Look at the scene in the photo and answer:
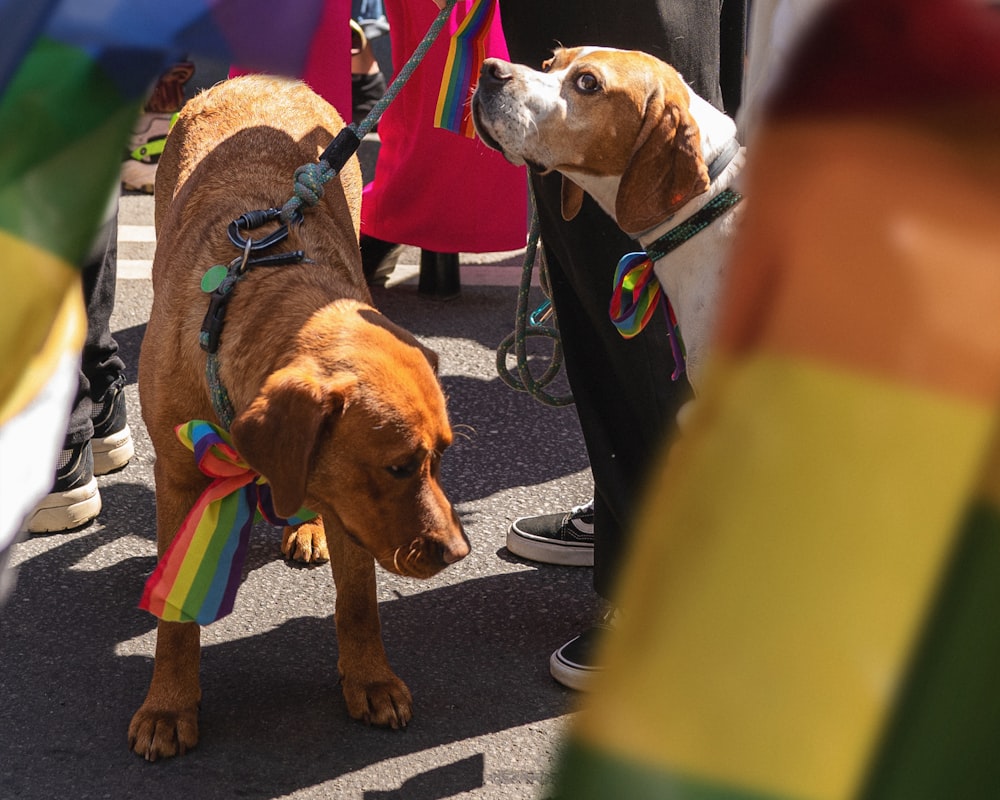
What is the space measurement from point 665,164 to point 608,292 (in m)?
0.34

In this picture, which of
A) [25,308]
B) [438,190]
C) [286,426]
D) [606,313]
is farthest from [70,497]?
[25,308]

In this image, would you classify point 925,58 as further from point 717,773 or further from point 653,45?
point 653,45

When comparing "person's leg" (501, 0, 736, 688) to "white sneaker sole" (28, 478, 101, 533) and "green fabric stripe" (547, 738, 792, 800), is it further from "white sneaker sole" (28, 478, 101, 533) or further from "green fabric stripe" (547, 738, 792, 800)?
"green fabric stripe" (547, 738, 792, 800)

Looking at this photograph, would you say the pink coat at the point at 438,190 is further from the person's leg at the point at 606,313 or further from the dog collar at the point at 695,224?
the dog collar at the point at 695,224

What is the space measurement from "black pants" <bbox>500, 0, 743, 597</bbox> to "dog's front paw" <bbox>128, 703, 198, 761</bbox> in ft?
3.43

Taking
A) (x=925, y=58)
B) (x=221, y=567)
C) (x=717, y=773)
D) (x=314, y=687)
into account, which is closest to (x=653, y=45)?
(x=221, y=567)

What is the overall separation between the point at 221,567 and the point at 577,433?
1985 mm

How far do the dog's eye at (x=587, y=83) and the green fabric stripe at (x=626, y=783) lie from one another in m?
2.22

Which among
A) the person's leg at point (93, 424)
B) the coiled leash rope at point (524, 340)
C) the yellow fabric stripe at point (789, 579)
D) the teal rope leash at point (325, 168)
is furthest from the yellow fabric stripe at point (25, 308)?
the person's leg at point (93, 424)

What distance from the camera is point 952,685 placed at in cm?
66

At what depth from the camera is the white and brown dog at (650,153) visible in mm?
2641

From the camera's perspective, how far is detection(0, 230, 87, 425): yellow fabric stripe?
86 centimetres

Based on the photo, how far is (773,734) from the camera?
Answer: 0.66 metres

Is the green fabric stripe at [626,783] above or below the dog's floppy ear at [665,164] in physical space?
above
